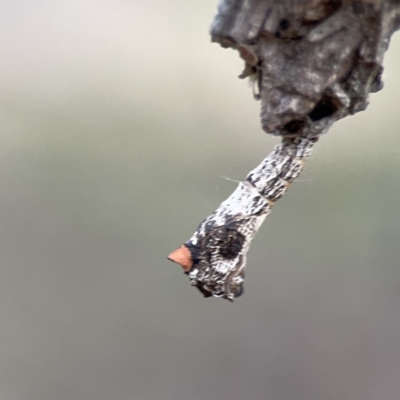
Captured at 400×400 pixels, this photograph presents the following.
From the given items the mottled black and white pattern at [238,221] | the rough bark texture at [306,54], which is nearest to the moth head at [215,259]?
the mottled black and white pattern at [238,221]

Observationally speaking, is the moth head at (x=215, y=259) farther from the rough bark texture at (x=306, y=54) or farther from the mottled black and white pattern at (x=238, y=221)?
the rough bark texture at (x=306, y=54)

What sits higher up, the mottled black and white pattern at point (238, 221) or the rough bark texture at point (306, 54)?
the rough bark texture at point (306, 54)

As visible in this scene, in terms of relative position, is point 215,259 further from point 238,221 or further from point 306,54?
point 306,54

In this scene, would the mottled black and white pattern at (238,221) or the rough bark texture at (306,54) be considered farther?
the mottled black and white pattern at (238,221)

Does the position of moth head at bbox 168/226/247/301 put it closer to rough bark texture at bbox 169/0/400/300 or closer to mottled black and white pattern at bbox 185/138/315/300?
mottled black and white pattern at bbox 185/138/315/300

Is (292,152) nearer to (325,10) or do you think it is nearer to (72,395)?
(325,10)

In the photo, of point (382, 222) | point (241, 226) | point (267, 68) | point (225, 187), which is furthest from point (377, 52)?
point (382, 222)

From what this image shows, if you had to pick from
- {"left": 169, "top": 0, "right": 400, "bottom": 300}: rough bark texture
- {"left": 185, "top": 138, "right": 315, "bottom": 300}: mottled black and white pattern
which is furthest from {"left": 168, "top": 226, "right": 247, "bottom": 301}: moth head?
A: {"left": 169, "top": 0, "right": 400, "bottom": 300}: rough bark texture

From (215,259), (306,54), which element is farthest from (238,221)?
(306,54)
